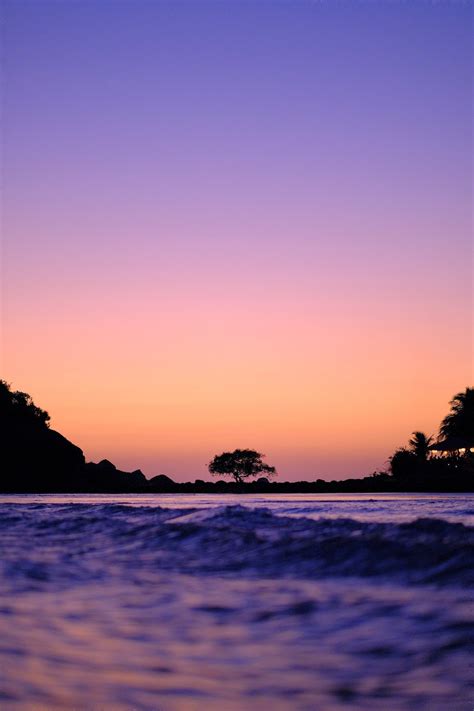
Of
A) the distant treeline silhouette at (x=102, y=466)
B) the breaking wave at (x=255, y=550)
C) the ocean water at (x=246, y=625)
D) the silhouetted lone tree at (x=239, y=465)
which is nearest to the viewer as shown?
the ocean water at (x=246, y=625)

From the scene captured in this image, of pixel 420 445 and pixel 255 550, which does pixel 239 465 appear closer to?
pixel 420 445

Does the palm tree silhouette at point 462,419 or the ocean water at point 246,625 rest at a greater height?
the palm tree silhouette at point 462,419

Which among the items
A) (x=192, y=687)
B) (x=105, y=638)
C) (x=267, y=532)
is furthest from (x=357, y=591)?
(x=267, y=532)

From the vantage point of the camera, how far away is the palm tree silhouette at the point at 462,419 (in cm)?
5791

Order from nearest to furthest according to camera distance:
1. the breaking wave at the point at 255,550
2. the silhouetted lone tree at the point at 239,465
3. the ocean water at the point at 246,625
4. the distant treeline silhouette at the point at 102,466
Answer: the ocean water at the point at 246,625 → the breaking wave at the point at 255,550 → the distant treeline silhouette at the point at 102,466 → the silhouetted lone tree at the point at 239,465

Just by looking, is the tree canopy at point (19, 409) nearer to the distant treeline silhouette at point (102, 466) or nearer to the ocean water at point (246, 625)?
the distant treeline silhouette at point (102, 466)

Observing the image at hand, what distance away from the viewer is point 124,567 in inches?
234

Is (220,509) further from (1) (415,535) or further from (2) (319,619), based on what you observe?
(2) (319,619)

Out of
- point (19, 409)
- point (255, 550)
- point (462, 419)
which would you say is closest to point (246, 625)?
point (255, 550)

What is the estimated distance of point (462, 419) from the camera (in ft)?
192

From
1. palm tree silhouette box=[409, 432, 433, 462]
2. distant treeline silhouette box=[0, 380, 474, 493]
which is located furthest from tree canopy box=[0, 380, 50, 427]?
palm tree silhouette box=[409, 432, 433, 462]

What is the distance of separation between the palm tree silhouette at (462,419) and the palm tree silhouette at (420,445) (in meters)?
2.86

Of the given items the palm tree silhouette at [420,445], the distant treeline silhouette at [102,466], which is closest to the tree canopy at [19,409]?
the distant treeline silhouette at [102,466]

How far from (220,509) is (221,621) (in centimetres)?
885
